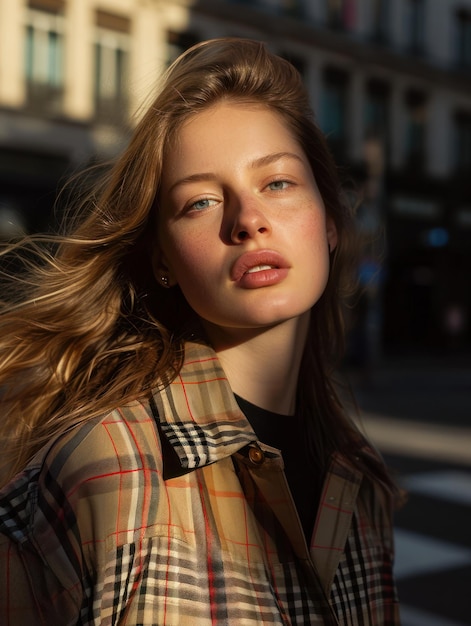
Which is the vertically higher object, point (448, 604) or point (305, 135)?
point (305, 135)

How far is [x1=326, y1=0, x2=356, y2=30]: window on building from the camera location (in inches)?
947

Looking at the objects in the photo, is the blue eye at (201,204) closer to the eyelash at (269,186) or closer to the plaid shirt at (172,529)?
the eyelash at (269,186)

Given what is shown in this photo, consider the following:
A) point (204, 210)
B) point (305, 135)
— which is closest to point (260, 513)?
point (204, 210)

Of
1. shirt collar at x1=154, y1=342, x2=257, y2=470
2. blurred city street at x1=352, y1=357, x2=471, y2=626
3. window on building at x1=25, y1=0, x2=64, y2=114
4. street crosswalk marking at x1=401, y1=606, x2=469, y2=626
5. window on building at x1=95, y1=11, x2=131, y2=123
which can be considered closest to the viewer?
shirt collar at x1=154, y1=342, x2=257, y2=470

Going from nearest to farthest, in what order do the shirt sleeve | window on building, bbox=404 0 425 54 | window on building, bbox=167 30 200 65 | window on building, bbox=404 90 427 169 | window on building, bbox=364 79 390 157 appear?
the shirt sleeve, window on building, bbox=167 30 200 65, window on building, bbox=364 79 390 157, window on building, bbox=404 0 425 54, window on building, bbox=404 90 427 169

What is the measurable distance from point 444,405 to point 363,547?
1240 centimetres

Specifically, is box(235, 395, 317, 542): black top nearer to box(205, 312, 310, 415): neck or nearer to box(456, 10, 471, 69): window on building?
box(205, 312, 310, 415): neck

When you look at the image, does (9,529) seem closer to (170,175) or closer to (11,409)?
(11,409)

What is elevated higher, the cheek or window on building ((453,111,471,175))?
window on building ((453,111,471,175))

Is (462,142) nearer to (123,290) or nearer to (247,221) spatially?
(123,290)

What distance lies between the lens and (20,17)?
17.4m

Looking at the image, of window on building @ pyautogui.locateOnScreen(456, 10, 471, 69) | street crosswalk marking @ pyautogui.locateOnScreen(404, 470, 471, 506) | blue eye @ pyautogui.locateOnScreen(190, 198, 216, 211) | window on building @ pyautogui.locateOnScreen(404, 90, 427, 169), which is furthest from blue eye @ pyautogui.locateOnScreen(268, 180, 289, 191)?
window on building @ pyautogui.locateOnScreen(456, 10, 471, 69)

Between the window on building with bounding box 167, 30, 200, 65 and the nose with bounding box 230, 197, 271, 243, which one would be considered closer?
the nose with bounding box 230, 197, 271, 243

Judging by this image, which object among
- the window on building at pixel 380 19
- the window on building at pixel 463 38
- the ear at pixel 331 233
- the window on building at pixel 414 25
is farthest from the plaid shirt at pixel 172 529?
the window on building at pixel 463 38
